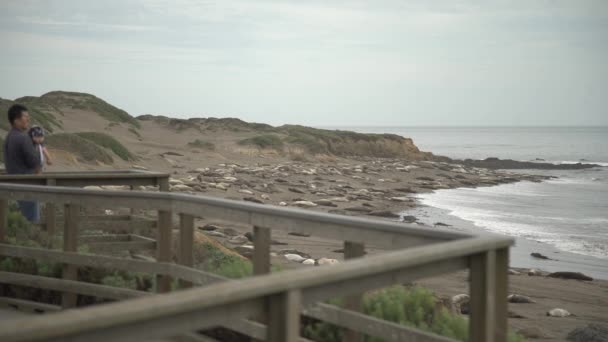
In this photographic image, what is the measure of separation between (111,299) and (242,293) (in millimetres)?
3919

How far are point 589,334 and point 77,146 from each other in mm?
17832

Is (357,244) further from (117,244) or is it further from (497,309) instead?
(117,244)

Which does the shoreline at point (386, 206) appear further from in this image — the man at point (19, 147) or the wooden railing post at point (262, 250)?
the man at point (19, 147)

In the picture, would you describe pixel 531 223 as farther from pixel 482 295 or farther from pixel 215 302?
pixel 215 302

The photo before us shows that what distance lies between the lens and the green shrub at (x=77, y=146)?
22734mm

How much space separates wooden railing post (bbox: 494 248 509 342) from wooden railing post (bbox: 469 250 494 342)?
A: 6 cm

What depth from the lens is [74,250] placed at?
19.8ft

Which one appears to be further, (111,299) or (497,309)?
(111,299)

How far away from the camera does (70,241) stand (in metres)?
6.00

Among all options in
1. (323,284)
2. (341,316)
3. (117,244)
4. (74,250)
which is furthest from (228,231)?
(323,284)

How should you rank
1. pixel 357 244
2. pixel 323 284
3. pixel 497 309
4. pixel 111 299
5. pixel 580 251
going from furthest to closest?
1. pixel 580 251
2. pixel 111 299
3. pixel 357 244
4. pixel 497 309
5. pixel 323 284

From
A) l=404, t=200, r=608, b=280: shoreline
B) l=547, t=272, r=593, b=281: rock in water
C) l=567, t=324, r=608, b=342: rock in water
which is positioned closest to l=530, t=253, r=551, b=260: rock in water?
l=404, t=200, r=608, b=280: shoreline

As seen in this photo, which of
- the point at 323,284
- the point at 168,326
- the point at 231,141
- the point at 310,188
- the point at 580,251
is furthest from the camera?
the point at 231,141

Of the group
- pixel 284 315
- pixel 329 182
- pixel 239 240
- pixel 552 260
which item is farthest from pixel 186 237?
pixel 329 182
